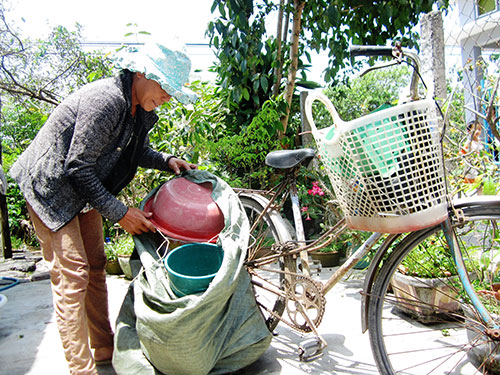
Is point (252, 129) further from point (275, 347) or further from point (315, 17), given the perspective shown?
point (275, 347)

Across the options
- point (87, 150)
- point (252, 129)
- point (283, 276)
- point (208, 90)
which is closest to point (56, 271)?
point (87, 150)

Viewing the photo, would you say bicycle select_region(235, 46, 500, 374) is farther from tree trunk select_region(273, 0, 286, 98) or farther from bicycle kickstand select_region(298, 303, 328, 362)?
tree trunk select_region(273, 0, 286, 98)

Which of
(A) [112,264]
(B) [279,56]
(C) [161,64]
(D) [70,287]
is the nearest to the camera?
(D) [70,287]

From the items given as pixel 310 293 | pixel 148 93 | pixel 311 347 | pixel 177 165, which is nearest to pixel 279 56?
pixel 177 165

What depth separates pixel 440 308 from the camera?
1869mm

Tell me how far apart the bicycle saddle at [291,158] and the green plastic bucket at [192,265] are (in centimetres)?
63

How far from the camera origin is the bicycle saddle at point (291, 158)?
221 centimetres

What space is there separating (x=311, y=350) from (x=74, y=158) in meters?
1.54

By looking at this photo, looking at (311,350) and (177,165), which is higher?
(177,165)

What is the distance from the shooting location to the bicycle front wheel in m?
1.68

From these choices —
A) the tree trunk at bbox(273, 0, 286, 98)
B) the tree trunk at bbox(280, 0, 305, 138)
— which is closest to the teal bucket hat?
the tree trunk at bbox(280, 0, 305, 138)

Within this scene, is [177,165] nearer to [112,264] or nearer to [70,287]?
[70,287]

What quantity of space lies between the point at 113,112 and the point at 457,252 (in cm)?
163

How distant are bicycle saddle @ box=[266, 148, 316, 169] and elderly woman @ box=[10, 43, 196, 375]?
1.95 ft
